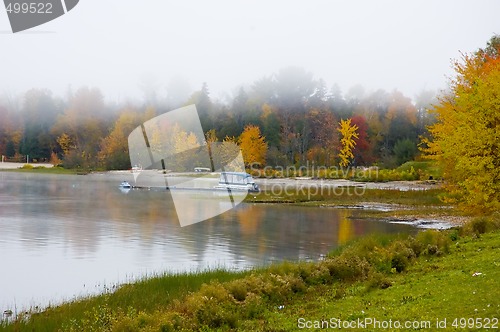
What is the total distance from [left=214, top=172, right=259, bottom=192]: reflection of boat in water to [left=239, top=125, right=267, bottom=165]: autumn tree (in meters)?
18.8

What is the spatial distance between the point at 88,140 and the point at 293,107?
4947 cm

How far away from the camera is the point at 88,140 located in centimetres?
12162

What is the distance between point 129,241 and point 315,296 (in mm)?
15552

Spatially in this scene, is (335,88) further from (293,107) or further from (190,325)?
(190,325)

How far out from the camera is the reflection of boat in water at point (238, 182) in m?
62.6

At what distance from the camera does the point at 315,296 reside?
13.2 m

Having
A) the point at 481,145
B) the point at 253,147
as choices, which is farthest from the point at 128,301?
the point at 253,147

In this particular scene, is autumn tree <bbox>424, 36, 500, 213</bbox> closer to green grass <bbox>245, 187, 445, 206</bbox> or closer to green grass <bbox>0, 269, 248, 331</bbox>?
green grass <bbox>0, 269, 248, 331</bbox>

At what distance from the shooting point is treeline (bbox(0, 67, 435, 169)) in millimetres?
90000

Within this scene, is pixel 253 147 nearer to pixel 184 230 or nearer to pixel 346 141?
pixel 346 141

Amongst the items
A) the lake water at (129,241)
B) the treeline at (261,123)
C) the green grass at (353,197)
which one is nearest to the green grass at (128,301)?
the lake water at (129,241)

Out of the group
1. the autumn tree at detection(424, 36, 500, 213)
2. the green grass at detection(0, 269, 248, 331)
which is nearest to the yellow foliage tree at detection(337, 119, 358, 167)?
the autumn tree at detection(424, 36, 500, 213)

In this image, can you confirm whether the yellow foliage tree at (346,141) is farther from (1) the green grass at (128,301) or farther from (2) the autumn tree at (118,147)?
(1) the green grass at (128,301)

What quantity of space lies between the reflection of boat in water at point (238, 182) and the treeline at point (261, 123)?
1980cm
